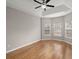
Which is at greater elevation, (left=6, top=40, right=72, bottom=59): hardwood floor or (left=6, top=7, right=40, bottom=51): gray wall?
(left=6, top=7, right=40, bottom=51): gray wall

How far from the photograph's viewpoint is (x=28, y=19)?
6273 millimetres

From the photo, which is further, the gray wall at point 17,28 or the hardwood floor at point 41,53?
the gray wall at point 17,28

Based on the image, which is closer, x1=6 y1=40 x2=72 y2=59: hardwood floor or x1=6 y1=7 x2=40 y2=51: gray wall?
x1=6 y1=40 x2=72 y2=59: hardwood floor

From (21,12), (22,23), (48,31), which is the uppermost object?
(21,12)

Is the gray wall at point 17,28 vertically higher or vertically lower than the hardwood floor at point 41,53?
higher

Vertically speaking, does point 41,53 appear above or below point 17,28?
Answer: below

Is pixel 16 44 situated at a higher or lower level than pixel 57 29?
lower

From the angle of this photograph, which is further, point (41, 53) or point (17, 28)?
point (17, 28)
